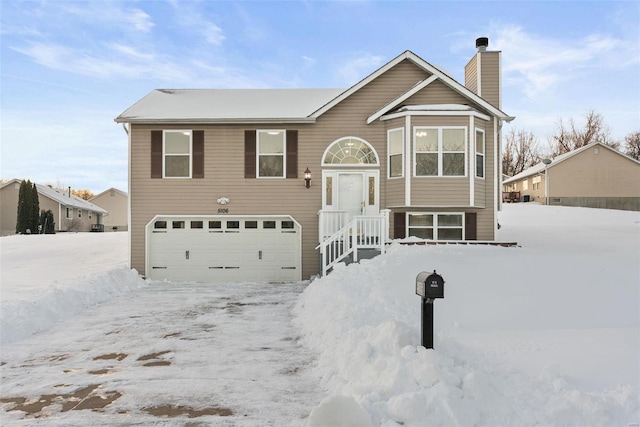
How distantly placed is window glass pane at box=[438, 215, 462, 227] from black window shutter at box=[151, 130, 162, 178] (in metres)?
9.63

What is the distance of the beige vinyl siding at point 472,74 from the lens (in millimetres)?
14539

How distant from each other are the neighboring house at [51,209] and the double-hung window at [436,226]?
116ft

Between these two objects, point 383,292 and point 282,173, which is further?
point 282,173

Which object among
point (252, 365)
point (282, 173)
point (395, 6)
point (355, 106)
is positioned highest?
point (395, 6)

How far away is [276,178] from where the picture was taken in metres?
13.9

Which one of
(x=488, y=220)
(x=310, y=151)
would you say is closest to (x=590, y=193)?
(x=488, y=220)

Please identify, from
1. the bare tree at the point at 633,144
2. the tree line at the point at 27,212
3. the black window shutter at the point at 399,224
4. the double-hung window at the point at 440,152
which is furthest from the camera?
the bare tree at the point at 633,144

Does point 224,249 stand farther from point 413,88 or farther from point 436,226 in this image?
point 413,88

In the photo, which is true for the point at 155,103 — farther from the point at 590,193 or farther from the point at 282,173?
the point at 590,193

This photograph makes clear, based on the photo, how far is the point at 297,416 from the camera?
150 inches

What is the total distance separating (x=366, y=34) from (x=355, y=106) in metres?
3.54

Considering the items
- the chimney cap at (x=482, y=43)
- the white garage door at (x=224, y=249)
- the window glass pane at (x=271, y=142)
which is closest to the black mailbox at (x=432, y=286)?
the white garage door at (x=224, y=249)

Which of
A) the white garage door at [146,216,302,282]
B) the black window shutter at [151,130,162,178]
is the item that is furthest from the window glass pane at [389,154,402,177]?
the black window shutter at [151,130,162,178]

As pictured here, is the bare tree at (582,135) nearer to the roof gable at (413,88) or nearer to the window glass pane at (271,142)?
the roof gable at (413,88)
